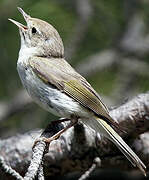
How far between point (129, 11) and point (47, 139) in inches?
123

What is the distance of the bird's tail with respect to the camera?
3444mm

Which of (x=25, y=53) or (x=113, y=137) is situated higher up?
(x=25, y=53)

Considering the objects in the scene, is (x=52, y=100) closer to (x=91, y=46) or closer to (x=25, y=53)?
(x=25, y=53)

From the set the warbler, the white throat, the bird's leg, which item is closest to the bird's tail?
the warbler

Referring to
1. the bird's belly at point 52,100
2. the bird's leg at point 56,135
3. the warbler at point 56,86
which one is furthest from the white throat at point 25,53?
the bird's leg at point 56,135

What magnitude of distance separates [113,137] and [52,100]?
48cm

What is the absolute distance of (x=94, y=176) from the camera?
15.3 ft

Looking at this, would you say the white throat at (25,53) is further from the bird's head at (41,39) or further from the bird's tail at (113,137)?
the bird's tail at (113,137)

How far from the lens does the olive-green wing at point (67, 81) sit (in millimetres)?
3707

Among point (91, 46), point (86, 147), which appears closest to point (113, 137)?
point (86, 147)

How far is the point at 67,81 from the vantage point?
3.87 m

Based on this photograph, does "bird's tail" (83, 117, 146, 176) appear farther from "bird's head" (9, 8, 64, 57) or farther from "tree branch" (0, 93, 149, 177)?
"bird's head" (9, 8, 64, 57)

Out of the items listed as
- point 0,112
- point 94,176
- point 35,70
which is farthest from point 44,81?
point 0,112

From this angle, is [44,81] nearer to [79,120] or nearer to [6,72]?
[79,120]
